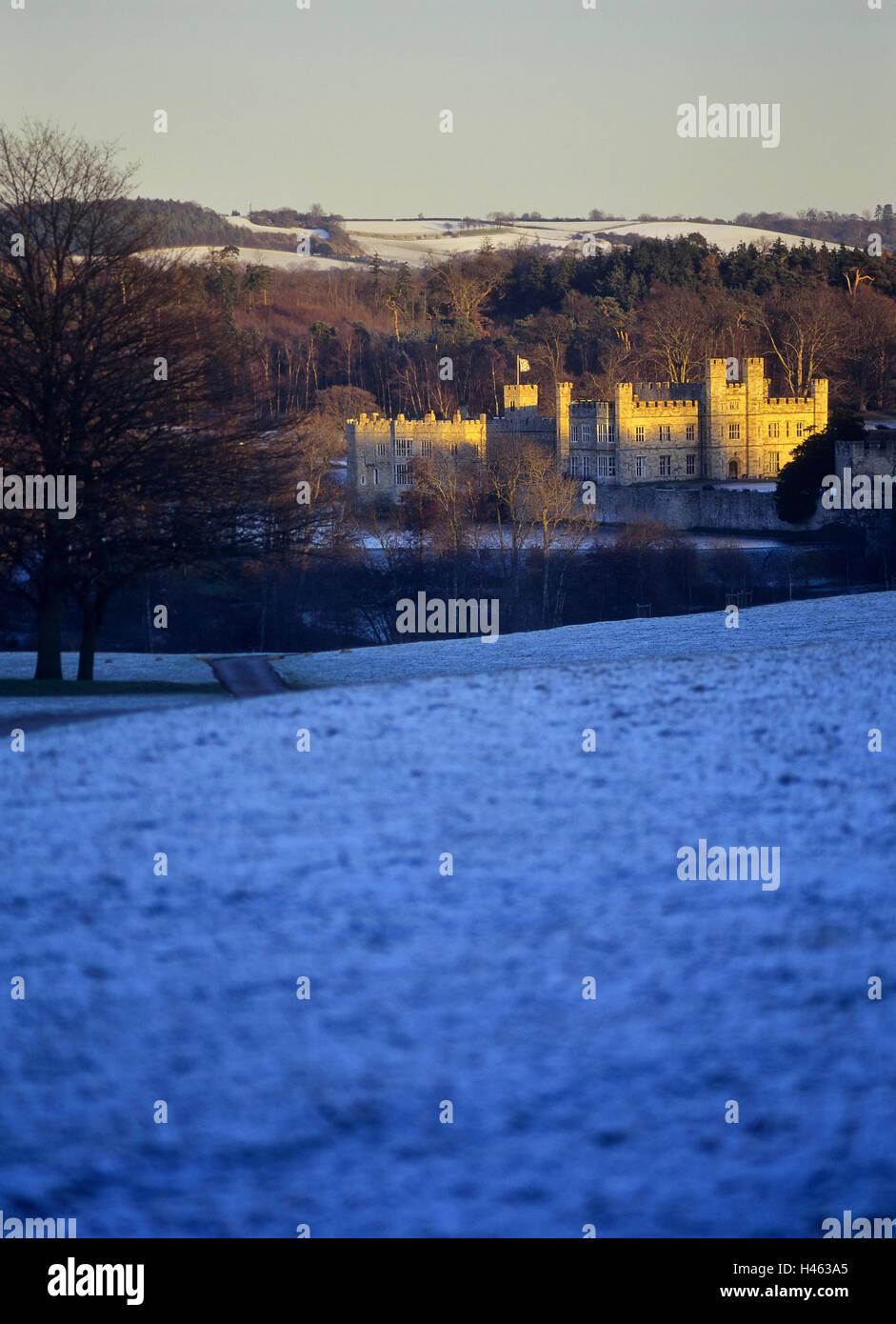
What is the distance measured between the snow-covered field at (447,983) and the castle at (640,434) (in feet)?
164

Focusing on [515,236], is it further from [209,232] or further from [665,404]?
[665,404]

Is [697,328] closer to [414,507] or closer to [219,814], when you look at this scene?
[414,507]

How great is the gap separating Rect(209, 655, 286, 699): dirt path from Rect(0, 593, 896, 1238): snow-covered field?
5.40 meters

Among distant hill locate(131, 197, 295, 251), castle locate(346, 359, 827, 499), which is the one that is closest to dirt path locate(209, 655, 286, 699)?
castle locate(346, 359, 827, 499)

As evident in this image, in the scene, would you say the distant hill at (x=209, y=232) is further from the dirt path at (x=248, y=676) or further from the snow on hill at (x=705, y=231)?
the dirt path at (x=248, y=676)

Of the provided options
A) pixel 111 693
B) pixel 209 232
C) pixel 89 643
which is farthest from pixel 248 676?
pixel 209 232

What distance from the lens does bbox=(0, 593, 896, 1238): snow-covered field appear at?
5.63m

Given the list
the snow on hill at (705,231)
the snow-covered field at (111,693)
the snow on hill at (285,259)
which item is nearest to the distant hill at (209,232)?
the snow on hill at (285,259)

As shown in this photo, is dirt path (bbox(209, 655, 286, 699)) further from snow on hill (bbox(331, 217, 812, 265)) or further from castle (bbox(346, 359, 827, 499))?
snow on hill (bbox(331, 217, 812, 265))

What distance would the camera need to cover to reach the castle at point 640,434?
2410 inches

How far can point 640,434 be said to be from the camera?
61.5 meters

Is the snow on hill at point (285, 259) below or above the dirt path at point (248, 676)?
above

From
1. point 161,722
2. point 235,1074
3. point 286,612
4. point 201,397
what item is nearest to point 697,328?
point 286,612

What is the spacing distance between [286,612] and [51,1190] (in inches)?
1378
